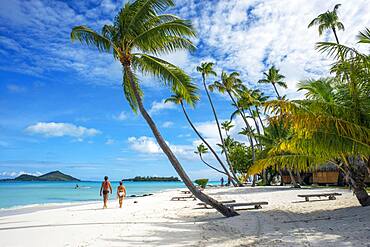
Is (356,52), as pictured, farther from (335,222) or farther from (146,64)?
(146,64)

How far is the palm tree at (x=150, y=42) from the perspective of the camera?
1135 centimetres

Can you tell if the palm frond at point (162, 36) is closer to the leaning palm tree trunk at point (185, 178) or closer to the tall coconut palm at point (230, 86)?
the leaning palm tree trunk at point (185, 178)

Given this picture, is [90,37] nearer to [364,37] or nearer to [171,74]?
[171,74]

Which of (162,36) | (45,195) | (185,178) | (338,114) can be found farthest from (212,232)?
(45,195)

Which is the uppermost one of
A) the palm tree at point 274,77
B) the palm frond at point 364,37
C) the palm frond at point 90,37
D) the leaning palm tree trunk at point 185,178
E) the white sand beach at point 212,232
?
the palm tree at point 274,77

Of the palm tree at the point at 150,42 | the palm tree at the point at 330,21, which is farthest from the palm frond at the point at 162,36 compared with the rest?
the palm tree at the point at 330,21

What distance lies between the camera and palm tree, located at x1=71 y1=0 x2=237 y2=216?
1135 cm

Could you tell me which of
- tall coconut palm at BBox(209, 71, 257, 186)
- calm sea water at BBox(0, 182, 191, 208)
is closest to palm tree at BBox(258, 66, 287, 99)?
tall coconut palm at BBox(209, 71, 257, 186)

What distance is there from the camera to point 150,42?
11.8 m

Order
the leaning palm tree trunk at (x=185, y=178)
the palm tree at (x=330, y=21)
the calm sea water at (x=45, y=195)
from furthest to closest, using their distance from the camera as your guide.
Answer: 1. the calm sea water at (x=45, y=195)
2. the palm tree at (x=330, y=21)
3. the leaning palm tree trunk at (x=185, y=178)

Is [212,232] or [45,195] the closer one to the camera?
[212,232]

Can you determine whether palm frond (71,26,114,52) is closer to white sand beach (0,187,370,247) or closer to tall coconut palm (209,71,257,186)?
white sand beach (0,187,370,247)

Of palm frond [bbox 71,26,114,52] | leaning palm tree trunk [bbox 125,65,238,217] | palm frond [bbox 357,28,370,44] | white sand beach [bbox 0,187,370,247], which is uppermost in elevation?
palm frond [bbox 71,26,114,52]

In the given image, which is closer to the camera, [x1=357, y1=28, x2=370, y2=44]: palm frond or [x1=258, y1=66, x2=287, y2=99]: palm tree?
[x1=357, y1=28, x2=370, y2=44]: palm frond
